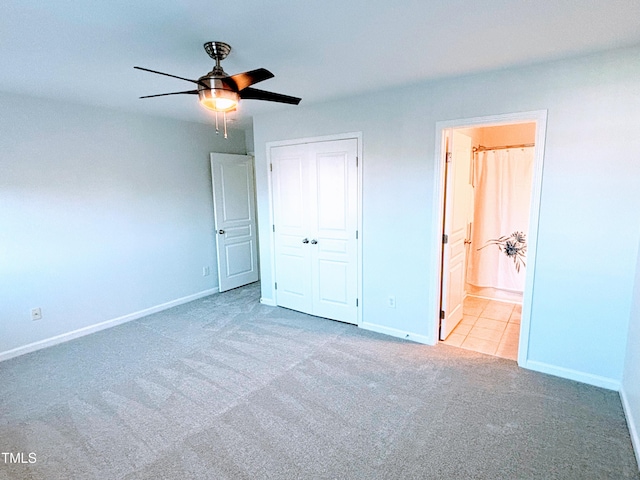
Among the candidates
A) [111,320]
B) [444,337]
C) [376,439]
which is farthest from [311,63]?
[111,320]

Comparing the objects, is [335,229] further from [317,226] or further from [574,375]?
[574,375]

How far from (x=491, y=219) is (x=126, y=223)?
4.39 metres

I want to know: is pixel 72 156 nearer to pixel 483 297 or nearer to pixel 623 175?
pixel 623 175

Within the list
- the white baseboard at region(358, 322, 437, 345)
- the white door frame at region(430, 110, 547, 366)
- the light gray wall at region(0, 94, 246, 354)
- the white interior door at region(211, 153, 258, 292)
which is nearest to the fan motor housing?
the white door frame at region(430, 110, 547, 366)

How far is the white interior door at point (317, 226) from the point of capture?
143 inches

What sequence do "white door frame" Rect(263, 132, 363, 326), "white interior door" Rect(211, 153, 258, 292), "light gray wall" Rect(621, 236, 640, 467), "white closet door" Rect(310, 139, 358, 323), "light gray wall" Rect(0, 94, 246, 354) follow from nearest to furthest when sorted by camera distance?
"light gray wall" Rect(621, 236, 640, 467) → "light gray wall" Rect(0, 94, 246, 354) → "white door frame" Rect(263, 132, 363, 326) → "white closet door" Rect(310, 139, 358, 323) → "white interior door" Rect(211, 153, 258, 292)

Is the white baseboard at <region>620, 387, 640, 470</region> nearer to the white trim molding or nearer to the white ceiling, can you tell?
the white trim molding

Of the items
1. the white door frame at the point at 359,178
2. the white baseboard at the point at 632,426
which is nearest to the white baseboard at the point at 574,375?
the white baseboard at the point at 632,426

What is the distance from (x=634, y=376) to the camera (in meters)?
2.14

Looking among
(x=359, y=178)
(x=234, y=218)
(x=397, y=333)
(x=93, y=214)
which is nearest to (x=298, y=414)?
(x=397, y=333)

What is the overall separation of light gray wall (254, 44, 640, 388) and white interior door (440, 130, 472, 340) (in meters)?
0.18

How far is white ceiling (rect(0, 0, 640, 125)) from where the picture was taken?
1661 millimetres

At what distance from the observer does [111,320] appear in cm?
387

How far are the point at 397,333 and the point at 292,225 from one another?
168 centimetres
